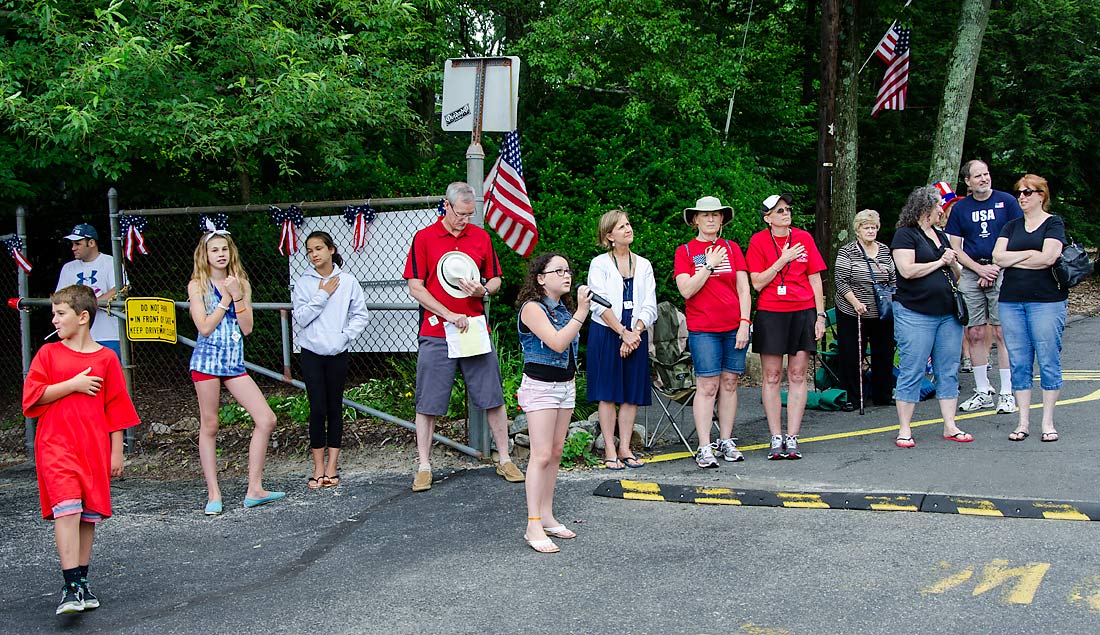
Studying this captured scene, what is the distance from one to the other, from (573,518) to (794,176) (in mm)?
14477

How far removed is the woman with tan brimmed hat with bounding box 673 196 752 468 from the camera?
7.43 meters

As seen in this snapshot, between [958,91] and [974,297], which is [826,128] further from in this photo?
[974,297]

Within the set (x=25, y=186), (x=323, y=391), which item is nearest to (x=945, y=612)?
(x=323, y=391)

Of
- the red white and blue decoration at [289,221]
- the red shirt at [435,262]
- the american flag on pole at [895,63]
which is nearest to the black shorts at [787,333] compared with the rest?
the red shirt at [435,262]

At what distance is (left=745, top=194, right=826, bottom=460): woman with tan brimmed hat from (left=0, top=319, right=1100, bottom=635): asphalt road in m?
0.36

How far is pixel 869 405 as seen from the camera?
9.80 meters

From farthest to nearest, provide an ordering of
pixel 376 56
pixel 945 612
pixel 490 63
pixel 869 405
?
pixel 376 56, pixel 869 405, pixel 490 63, pixel 945 612

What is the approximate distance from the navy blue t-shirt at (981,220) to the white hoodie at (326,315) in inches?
208

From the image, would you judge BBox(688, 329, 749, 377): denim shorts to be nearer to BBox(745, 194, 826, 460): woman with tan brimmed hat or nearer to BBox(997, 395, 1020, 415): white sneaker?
BBox(745, 194, 826, 460): woman with tan brimmed hat

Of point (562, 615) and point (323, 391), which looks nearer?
point (562, 615)

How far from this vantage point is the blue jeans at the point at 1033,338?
764 centimetres

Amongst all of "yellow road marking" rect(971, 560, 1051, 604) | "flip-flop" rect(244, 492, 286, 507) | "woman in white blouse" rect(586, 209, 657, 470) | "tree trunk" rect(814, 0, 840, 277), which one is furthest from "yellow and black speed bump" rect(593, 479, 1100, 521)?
"tree trunk" rect(814, 0, 840, 277)

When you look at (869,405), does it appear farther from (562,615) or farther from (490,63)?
(562,615)

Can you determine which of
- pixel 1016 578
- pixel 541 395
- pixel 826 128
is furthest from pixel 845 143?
pixel 1016 578
